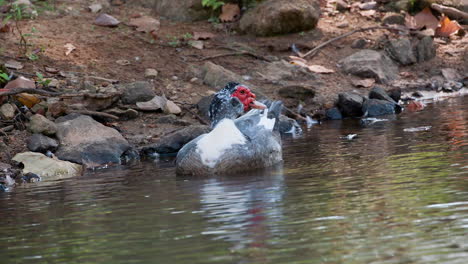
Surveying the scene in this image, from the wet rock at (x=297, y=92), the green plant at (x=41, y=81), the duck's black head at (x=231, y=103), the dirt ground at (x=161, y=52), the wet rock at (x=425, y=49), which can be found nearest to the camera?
the duck's black head at (x=231, y=103)

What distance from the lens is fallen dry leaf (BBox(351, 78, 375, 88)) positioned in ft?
53.7

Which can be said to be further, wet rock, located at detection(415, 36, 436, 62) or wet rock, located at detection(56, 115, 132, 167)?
wet rock, located at detection(415, 36, 436, 62)

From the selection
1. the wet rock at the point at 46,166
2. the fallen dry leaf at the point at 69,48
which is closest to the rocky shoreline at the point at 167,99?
the wet rock at the point at 46,166

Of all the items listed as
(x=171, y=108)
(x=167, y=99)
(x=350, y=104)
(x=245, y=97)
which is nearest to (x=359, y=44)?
(x=350, y=104)

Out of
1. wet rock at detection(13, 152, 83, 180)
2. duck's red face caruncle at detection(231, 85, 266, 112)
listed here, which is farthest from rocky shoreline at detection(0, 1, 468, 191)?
duck's red face caruncle at detection(231, 85, 266, 112)

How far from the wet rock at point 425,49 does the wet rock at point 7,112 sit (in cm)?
914

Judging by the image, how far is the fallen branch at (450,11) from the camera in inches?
744

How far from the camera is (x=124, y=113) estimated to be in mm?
12875

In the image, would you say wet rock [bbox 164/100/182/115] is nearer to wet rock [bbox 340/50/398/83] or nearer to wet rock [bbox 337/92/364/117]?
wet rock [bbox 337/92/364/117]

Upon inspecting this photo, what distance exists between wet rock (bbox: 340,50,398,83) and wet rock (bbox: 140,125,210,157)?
233 inches

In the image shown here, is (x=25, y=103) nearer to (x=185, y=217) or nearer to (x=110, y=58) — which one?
(x=110, y=58)

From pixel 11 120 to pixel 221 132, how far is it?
157 inches

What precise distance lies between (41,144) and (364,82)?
748cm

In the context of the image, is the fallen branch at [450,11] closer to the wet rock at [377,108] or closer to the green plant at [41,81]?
the wet rock at [377,108]
